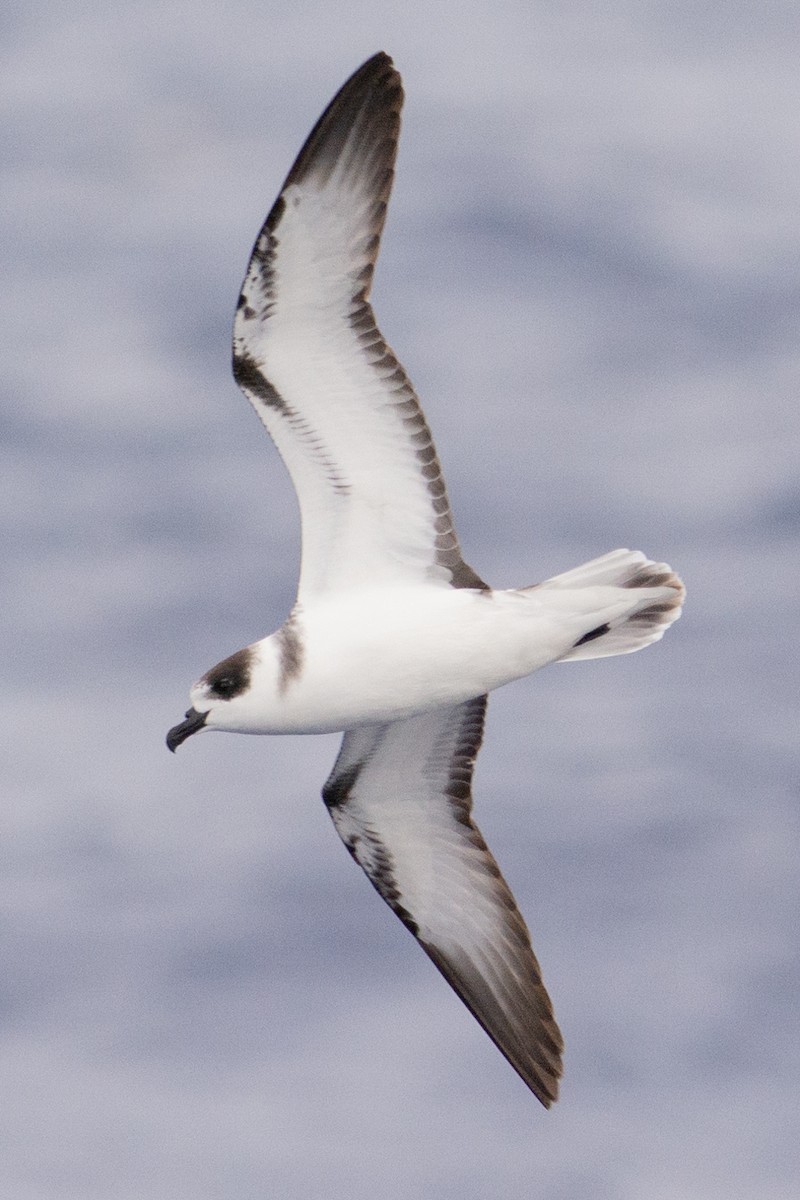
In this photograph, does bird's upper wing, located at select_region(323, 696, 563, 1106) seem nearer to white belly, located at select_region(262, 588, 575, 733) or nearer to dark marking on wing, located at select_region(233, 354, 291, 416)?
white belly, located at select_region(262, 588, 575, 733)

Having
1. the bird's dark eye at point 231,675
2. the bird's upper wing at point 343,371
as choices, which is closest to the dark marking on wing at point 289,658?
the bird's dark eye at point 231,675

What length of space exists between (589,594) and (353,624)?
1579 mm

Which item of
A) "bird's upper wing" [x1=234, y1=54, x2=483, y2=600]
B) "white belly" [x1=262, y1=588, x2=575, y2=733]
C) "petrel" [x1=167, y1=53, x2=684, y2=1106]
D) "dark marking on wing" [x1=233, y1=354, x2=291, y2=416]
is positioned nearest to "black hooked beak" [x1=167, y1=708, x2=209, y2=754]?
"petrel" [x1=167, y1=53, x2=684, y2=1106]

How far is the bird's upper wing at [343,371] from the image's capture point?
44.4 ft

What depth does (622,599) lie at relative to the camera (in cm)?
1471

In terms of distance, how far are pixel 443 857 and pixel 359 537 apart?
9.81 ft

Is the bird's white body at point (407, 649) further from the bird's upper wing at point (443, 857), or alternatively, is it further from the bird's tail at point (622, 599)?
the bird's upper wing at point (443, 857)

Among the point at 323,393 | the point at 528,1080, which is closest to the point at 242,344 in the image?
the point at 323,393

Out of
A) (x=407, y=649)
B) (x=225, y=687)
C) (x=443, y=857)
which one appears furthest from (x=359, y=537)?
(x=443, y=857)

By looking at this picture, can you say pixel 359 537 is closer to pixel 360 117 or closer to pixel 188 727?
pixel 188 727

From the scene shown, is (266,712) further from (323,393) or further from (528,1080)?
(528,1080)

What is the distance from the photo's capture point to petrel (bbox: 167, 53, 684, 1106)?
1365 cm

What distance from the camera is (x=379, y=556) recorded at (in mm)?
14844

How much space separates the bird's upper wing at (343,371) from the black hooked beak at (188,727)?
43.2 inches
